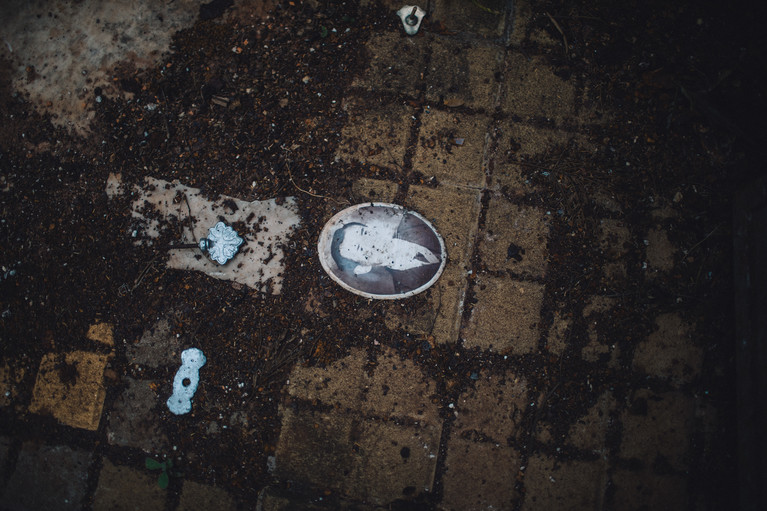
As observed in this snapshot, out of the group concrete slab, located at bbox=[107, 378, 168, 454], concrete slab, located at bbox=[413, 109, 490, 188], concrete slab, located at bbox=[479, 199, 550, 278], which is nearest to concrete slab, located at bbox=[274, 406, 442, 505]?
concrete slab, located at bbox=[107, 378, 168, 454]

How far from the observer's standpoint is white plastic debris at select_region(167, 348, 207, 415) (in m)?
2.31

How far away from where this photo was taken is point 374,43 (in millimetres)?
2492

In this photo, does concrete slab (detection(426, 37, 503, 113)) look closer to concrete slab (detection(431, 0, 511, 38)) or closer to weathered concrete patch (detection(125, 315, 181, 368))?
concrete slab (detection(431, 0, 511, 38))

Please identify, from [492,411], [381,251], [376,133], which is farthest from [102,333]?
[492,411]

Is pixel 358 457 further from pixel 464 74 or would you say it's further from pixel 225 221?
pixel 464 74

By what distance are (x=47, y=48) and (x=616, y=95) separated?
401 cm

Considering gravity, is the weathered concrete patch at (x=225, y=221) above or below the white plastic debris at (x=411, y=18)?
below

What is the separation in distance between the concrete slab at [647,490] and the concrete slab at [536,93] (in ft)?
7.56

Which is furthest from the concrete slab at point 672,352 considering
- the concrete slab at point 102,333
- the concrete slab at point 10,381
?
the concrete slab at point 10,381

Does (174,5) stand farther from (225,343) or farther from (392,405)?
(392,405)

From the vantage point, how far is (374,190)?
239cm

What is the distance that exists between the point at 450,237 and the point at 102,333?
236 centimetres

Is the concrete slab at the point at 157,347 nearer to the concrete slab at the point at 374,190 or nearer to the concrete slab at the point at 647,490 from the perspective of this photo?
the concrete slab at the point at 374,190

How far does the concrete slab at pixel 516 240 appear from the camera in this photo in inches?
93.0
